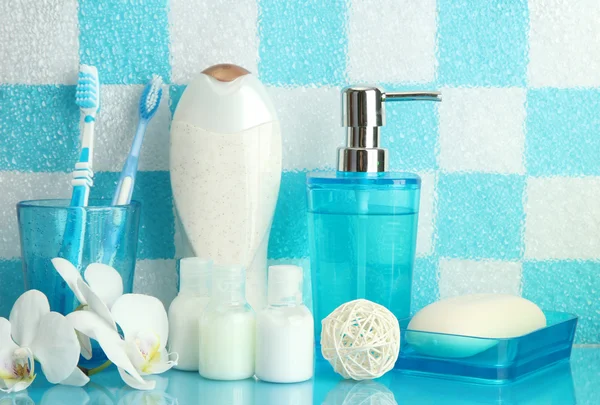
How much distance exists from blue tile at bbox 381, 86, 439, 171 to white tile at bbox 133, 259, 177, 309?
0.27m

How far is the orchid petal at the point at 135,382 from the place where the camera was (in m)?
0.67

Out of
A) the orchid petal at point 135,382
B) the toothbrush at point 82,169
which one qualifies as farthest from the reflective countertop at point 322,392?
the toothbrush at point 82,169

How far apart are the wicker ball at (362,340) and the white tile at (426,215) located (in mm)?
210

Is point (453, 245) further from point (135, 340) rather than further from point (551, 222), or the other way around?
point (135, 340)

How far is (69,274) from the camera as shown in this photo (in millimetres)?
697

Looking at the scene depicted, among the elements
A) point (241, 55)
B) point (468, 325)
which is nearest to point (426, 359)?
Result: point (468, 325)

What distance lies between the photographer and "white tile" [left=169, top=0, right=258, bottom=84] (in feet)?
2.81

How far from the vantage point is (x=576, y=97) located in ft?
2.86

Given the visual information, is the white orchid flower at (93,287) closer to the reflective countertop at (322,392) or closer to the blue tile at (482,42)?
the reflective countertop at (322,392)

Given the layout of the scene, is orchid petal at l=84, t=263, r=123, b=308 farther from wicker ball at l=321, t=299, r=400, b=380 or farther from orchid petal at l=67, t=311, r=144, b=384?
wicker ball at l=321, t=299, r=400, b=380

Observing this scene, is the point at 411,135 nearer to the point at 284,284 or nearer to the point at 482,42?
the point at 482,42

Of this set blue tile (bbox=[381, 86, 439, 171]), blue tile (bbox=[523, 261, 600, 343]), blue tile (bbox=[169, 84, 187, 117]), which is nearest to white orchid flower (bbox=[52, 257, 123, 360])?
blue tile (bbox=[169, 84, 187, 117])

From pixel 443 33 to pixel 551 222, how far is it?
9.4 inches

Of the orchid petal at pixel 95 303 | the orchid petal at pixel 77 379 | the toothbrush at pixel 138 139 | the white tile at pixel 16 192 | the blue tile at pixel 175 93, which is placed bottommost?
the orchid petal at pixel 77 379
